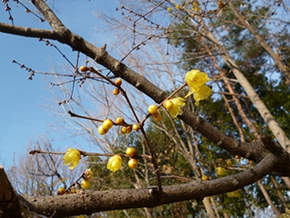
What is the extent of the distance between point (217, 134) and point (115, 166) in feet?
2.67

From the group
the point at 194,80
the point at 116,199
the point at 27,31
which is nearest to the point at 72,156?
the point at 116,199

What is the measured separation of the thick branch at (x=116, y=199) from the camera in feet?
2.40

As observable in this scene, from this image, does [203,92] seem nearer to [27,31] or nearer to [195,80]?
[195,80]

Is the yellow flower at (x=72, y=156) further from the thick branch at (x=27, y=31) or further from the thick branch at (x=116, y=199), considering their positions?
the thick branch at (x=27, y=31)

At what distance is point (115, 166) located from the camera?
34.8 inches

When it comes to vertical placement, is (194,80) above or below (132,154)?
above

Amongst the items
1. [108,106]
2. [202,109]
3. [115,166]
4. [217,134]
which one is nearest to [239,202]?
[202,109]

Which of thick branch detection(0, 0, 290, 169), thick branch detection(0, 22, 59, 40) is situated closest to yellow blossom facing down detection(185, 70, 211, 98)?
thick branch detection(0, 0, 290, 169)

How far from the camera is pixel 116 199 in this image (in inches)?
31.8

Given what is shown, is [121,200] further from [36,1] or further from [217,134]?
[36,1]

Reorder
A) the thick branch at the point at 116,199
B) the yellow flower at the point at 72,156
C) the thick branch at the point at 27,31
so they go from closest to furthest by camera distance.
→ the thick branch at the point at 116,199
the yellow flower at the point at 72,156
the thick branch at the point at 27,31

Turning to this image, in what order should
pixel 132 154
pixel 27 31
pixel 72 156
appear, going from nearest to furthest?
pixel 132 154
pixel 72 156
pixel 27 31

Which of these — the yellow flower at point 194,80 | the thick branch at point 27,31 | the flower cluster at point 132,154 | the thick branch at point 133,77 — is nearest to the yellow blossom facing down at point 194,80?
the yellow flower at point 194,80

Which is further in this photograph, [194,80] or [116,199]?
[194,80]
